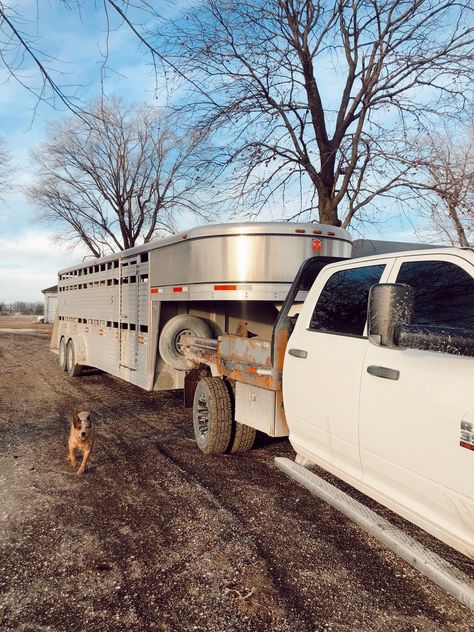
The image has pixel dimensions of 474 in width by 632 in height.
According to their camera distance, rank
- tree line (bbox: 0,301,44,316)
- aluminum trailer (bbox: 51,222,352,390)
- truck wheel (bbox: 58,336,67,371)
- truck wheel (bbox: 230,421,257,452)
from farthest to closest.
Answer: tree line (bbox: 0,301,44,316) → truck wheel (bbox: 58,336,67,371) → aluminum trailer (bbox: 51,222,352,390) → truck wheel (bbox: 230,421,257,452)

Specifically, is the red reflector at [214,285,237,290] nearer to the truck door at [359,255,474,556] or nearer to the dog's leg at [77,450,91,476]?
the dog's leg at [77,450,91,476]

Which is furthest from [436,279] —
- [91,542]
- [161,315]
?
[161,315]

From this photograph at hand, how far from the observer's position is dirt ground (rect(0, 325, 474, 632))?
2.89 metres

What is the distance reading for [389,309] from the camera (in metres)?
2.65

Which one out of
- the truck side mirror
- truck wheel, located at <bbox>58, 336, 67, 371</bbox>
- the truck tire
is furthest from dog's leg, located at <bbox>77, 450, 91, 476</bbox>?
truck wheel, located at <bbox>58, 336, 67, 371</bbox>

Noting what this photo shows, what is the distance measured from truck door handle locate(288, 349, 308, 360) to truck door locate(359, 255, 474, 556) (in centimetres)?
78

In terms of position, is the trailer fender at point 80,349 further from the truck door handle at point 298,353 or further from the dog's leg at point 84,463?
the truck door handle at point 298,353

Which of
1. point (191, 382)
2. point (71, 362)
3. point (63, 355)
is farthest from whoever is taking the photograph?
point (63, 355)

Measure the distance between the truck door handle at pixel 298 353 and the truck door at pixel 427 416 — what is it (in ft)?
2.57

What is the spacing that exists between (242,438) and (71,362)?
792cm

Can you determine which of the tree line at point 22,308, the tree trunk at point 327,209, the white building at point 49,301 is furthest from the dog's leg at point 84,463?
the tree line at point 22,308

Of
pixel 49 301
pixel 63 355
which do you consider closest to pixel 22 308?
pixel 49 301

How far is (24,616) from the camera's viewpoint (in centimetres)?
286

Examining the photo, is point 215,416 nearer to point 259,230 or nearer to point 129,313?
point 259,230
